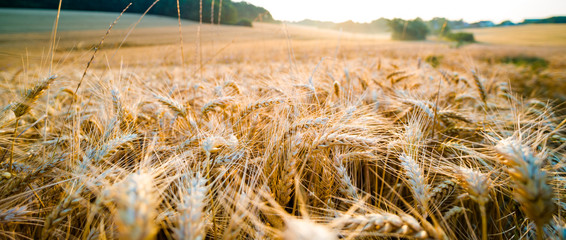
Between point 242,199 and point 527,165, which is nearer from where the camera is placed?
point 527,165

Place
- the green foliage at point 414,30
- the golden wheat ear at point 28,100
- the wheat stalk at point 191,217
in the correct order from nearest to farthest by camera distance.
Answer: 1. the wheat stalk at point 191,217
2. the golden wheat ear at point 28,100
3. the green foliage at point 414,30

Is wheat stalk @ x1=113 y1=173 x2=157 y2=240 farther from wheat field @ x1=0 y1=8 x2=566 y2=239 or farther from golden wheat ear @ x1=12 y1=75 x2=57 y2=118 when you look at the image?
golden wheat ear @ x1=12 y1=75 x2=57 y2=118

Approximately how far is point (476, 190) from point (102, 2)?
36.3 metres

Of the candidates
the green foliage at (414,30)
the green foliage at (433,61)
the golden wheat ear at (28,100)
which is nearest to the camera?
the golden wheat ear at (28,100)

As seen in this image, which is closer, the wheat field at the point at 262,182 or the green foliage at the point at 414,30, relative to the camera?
the wheat field at the point at 262,182

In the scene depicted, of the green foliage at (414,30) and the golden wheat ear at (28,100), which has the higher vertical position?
the green foliage at (414,30)

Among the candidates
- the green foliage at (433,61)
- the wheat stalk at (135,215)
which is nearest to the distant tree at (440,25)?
the green foliage at (433,61)

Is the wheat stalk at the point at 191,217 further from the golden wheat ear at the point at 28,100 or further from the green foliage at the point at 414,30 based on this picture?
the green foliage at the point at 414,30

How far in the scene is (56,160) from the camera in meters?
0.87

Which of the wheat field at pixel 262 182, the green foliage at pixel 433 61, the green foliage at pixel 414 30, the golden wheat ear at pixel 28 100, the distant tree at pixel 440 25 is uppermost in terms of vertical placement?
the green foliage at pixel 414 30

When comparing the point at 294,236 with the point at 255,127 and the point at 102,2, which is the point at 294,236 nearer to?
the point at 255,127

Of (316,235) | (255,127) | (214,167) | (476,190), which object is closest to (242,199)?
(214,167)

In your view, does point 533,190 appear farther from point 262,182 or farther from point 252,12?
point 252,12

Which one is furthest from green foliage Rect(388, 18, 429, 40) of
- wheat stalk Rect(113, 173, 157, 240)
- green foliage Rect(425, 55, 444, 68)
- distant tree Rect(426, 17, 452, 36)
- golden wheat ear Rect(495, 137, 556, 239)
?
wheat stalk Rect(113, 173, 157, 240)
